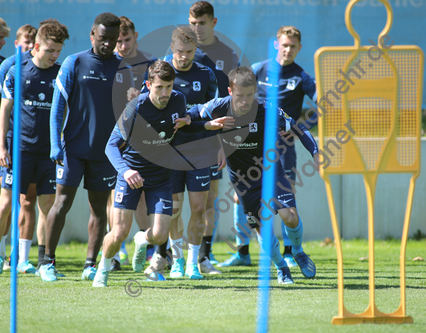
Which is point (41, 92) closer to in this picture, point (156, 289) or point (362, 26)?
point (156, 289)

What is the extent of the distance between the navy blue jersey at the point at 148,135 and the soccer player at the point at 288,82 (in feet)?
5.48

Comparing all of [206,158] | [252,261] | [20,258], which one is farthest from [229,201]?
[20,258]

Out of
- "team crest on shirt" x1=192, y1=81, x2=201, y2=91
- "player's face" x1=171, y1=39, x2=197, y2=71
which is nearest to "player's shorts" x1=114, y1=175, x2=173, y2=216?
"team crest on shirt" x1=192, y1=81, x2=201, y2=91

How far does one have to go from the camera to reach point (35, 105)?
547 centimetres

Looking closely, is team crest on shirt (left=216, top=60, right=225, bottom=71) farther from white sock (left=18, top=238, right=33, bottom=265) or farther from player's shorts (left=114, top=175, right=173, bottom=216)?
white sock (left=18, top=238, right=33, bottom=265)

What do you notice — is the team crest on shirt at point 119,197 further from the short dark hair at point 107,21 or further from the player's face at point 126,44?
the player's face at point 126,44

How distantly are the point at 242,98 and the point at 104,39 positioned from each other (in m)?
1.50

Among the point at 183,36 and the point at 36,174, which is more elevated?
the point at 183,36

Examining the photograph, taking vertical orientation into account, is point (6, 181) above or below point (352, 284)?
above

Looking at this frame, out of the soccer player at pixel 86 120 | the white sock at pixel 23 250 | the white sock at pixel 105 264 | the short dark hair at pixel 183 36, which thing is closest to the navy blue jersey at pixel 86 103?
the soccer player at pixel 86 120

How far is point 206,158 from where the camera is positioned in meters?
5.36

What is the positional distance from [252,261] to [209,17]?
290 centimetres

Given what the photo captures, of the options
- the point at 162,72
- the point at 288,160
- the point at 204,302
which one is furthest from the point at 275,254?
the point at 162,72

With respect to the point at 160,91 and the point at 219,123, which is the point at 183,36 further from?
the point at 219,123
